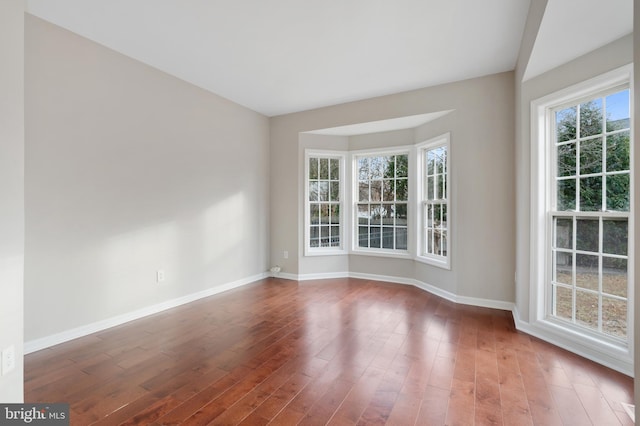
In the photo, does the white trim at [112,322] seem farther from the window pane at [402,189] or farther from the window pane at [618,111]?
the window pane at [618,111]

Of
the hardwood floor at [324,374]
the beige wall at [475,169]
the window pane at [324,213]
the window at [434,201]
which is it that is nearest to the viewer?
the hardwood floor at [324,374]

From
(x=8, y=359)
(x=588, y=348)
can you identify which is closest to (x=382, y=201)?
(x=588, y=348)

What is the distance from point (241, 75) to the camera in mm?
3688

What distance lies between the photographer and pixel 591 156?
2.48m

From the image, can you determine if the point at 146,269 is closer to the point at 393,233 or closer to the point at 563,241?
the point at 393,233

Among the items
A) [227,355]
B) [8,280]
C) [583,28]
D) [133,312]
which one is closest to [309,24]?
[583,28]

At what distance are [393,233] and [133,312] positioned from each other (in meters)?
3.75

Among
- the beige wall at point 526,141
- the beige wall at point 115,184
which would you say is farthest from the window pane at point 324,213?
the beige wall at point 526,141

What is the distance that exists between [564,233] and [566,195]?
345 millimetres

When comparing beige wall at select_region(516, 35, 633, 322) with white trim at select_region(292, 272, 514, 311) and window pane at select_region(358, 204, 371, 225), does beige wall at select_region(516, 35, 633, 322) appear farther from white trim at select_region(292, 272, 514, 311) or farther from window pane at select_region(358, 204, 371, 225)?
window pane at select_region(358, 204, 371, 225)

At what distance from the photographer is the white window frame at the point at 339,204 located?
16.8 ft

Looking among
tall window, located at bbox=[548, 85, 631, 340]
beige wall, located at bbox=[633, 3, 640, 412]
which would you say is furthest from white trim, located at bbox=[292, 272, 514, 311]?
beige wall, located at bbox=[633, 3, 640, 412]

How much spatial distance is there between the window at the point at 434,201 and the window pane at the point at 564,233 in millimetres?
1285

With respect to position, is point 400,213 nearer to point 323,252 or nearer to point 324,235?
point 324,235
